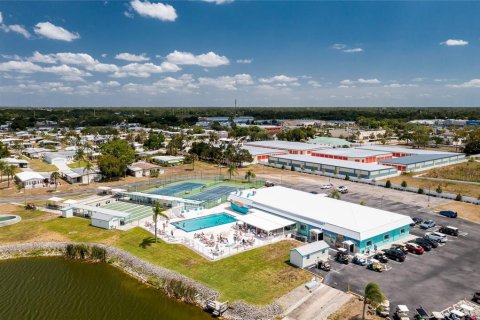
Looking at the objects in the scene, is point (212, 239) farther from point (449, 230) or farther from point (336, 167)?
point (336, 167)

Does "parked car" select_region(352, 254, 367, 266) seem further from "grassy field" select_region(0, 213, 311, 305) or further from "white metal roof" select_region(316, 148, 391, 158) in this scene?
"white metal roof" select_region(316, 148, 391, 158)

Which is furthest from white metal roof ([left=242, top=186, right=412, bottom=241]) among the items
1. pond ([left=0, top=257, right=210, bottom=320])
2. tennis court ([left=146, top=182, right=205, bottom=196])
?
pond ([left=0, top=257, right=210, bottom=320])

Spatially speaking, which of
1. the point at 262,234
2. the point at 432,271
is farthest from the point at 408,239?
the point at 262,234

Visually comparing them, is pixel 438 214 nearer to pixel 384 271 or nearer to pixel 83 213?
pixel 384 271

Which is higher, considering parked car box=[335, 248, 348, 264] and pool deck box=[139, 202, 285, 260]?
parked car box=[335, 248, 348, 264]

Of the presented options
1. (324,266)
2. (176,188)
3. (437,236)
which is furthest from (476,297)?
(176,188)
